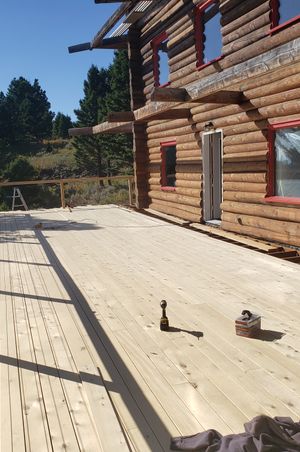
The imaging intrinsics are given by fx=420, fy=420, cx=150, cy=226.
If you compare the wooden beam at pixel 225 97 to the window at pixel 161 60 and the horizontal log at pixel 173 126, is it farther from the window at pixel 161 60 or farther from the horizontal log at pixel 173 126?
the window at pixel 161 60

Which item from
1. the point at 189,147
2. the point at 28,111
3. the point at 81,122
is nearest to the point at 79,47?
the point at 189,147

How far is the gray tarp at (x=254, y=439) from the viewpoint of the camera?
2432mm

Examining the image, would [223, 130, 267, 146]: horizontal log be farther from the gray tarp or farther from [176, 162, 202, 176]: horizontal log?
the gray tarp

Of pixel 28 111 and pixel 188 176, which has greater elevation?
pixel 28 111

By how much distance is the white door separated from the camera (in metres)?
10.9

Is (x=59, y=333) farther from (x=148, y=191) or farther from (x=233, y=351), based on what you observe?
(x=148, y=191)

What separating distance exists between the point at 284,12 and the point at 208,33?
9.51ft

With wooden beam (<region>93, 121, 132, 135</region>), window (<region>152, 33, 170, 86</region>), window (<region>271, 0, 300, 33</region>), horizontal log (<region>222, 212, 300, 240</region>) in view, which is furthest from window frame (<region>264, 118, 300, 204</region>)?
wooden beam (<region>93, 121, 132, 135</region>)

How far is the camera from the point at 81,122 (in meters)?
40.6

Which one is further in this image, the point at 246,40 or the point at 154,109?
the point at 154,109

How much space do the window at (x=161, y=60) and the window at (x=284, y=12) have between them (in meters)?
4.99

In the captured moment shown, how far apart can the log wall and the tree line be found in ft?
66.2

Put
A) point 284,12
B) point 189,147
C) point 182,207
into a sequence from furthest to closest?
point 182,207
point 189,147
point 284,12

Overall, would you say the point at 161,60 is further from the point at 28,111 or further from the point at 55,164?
the point at 28,111
